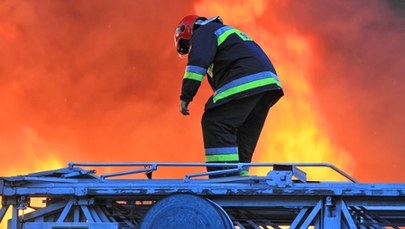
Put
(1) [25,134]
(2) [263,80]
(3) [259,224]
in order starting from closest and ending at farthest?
(3) [259,224], (2) [263,80], (1) [25,134]

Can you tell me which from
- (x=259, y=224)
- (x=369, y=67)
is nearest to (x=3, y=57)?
(x=369, y=67)

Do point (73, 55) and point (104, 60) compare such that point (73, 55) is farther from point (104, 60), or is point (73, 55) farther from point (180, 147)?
point (180, 147)

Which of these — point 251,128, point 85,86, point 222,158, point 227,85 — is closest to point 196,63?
point 227,85

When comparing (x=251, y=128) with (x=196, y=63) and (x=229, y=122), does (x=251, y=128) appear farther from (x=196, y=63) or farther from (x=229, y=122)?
(x=196, y=63)

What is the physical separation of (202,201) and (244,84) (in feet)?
4.65

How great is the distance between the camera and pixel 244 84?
17.2ft

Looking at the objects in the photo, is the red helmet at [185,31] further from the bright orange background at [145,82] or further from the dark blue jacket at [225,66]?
the bright orange background at [145,82]

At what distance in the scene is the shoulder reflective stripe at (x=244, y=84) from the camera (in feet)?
17.1

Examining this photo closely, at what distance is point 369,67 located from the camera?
11.7 m

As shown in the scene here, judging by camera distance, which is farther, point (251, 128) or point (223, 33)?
point (251, 128)

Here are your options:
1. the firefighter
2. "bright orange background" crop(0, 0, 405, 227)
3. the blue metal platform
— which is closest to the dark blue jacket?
the firefighter

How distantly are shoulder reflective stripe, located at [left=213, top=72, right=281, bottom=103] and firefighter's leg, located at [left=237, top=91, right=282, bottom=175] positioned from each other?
6.8 inches

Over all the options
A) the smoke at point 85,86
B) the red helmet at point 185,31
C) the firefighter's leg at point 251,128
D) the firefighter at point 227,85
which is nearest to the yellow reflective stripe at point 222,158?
the firefighter at point 227,85

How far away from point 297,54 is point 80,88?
11.0ft
